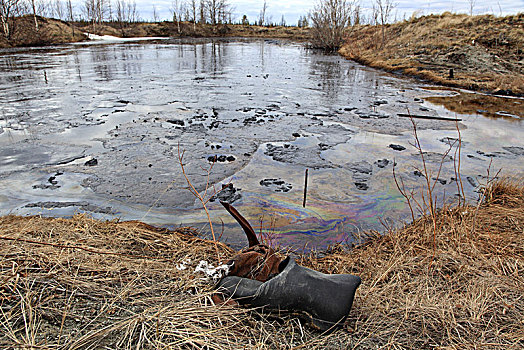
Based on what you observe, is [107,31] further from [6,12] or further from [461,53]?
[461,53]

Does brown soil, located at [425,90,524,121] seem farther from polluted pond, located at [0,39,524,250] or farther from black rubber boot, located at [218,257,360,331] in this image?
black rubber boot, located at [218,257,360,331]

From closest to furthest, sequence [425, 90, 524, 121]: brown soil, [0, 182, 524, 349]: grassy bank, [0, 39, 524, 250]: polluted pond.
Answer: [0, 182, 524, 349]: grassy bank, [0, 39, 524, 250]: polluted pond, [425, 90, 524, 121]: brown soil

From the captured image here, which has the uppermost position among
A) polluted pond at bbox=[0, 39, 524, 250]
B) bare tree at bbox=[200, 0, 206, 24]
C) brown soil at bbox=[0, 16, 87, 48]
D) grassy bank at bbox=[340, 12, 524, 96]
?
bare tree at bbox=[200, 0, 206, 24]

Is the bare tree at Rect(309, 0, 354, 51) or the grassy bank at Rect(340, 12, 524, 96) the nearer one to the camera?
the grassy bank at Rect(340, 12, 524, 96)

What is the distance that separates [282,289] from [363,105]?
29.6 feet

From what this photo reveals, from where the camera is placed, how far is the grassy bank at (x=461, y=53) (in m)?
14.2

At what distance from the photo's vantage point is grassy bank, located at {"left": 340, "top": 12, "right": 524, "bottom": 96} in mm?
14250

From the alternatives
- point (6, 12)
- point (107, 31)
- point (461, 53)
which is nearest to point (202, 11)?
point (107, 31)

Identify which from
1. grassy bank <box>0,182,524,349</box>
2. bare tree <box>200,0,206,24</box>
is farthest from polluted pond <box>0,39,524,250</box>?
bare tree <box>200,0,206,24</box>

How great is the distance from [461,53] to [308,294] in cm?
1973

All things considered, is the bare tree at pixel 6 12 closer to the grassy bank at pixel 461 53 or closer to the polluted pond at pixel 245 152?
the polluted pond at pixel 245 152

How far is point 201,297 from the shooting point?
2.11 meters

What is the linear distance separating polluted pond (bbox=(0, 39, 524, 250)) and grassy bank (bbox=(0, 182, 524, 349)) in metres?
0.85

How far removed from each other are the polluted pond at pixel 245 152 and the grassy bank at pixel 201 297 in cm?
85
